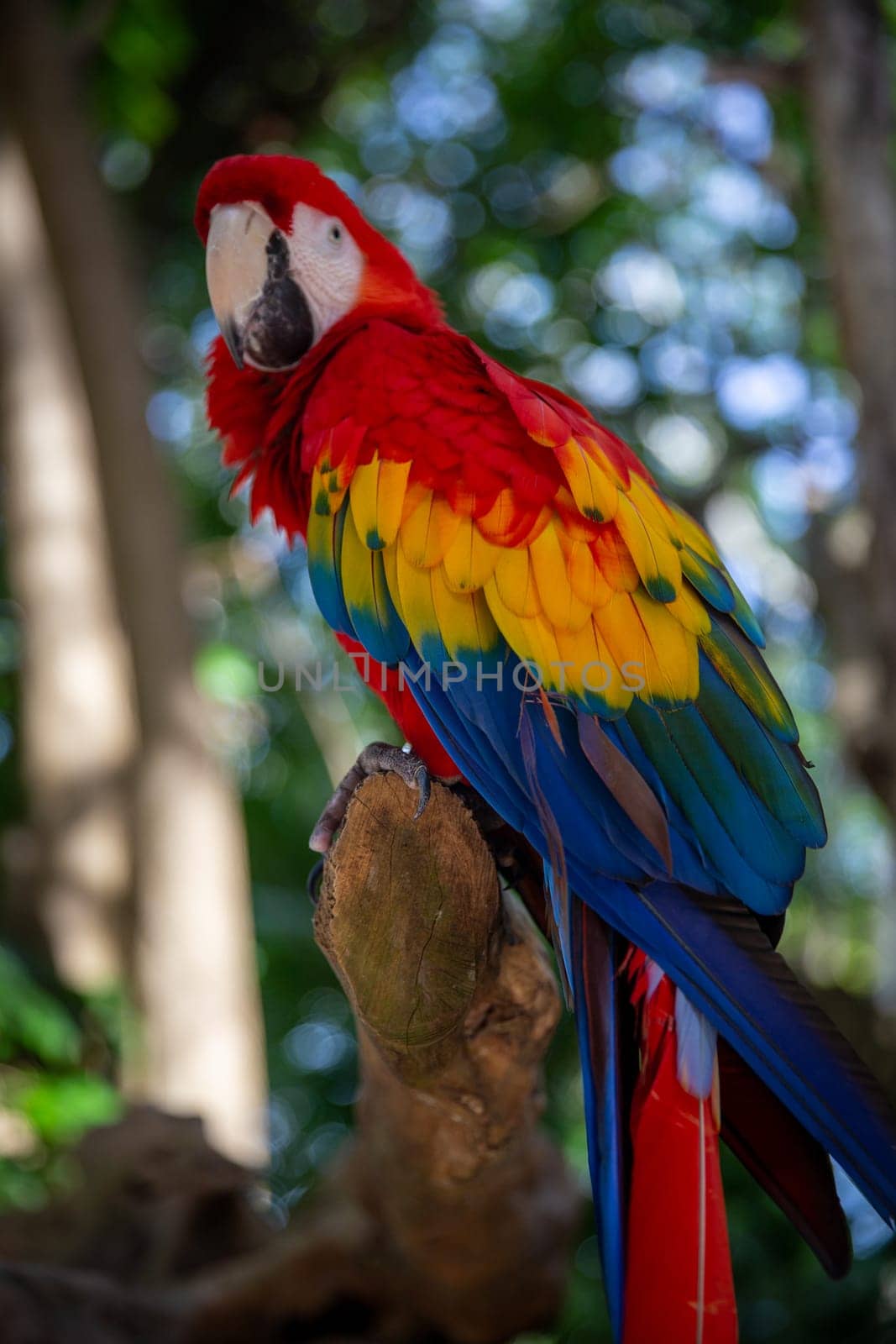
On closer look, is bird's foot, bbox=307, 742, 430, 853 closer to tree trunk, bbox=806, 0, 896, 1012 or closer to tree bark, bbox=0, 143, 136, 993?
tree trunk, bbox=806, 0, 896, 1012

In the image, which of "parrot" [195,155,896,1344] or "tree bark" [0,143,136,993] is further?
"tree bark" [0,143,136,993]

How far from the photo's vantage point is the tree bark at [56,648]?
9.99 ft

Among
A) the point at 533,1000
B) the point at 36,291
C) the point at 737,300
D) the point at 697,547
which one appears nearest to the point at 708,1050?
the point at 533,1000

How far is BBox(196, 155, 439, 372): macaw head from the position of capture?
156 cm

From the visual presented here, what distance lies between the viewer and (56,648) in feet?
10.1

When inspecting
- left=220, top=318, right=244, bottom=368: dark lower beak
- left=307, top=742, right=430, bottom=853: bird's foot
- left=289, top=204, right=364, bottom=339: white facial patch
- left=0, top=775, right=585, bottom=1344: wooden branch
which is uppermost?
left=289, top=204, right=364, bottom=339: white facial patch

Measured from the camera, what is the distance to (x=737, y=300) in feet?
16.5

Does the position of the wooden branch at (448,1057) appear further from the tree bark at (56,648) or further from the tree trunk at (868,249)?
the tree bark at (56,648)

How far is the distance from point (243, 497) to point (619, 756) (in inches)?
127

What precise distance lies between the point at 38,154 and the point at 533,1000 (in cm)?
289

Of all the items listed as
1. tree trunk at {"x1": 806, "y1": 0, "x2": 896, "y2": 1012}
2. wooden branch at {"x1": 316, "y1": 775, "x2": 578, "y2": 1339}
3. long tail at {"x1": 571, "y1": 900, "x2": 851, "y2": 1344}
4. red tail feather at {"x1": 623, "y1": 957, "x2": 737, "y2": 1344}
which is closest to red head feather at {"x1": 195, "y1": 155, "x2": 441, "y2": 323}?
wooden branch at {"x1": 316, "y1": 775, "x2": 578, "y2": 1339}

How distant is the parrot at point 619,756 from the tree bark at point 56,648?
1837 millimetres

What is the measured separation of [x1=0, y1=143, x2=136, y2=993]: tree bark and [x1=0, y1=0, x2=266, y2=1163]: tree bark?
0.33 feet

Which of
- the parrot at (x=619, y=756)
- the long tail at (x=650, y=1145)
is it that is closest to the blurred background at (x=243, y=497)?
the parrot at (x=619, y=756)
